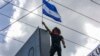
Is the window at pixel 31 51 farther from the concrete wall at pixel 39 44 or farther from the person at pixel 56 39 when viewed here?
the person at pixel 56 39

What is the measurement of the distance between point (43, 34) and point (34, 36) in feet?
2.39

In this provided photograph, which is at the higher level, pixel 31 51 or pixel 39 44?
pixel 39 44

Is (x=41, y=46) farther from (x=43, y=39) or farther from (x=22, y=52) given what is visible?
(x=22, y=52)

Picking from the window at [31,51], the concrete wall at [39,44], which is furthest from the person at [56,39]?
the window at [31,51]

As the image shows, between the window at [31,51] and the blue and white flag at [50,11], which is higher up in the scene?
the blue and white flag at [50,11]

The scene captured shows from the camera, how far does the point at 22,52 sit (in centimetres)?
Result: 2155

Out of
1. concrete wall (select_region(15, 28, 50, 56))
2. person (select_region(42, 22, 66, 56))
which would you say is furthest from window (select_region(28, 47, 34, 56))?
person (select_region(42, 22, 66, 56))

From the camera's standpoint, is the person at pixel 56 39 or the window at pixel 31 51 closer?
the person at pixel 56 39

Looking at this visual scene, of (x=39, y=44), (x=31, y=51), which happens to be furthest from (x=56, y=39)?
(x=31, y=51)

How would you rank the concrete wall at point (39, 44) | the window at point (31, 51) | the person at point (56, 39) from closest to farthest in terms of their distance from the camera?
1. the person at point (56, 39)
2. the concrete wall at point (39, 44)
3. the window at point (31, 51)

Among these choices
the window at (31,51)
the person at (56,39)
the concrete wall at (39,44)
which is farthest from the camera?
the window at (31,51)

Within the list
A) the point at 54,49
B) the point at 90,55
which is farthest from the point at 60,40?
the point at 90,55

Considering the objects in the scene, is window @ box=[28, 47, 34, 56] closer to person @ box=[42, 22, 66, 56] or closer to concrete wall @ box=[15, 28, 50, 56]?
concrete wall @ box=[15, 28, 50, 56]

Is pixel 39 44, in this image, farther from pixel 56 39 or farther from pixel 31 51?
pixel 56 39
